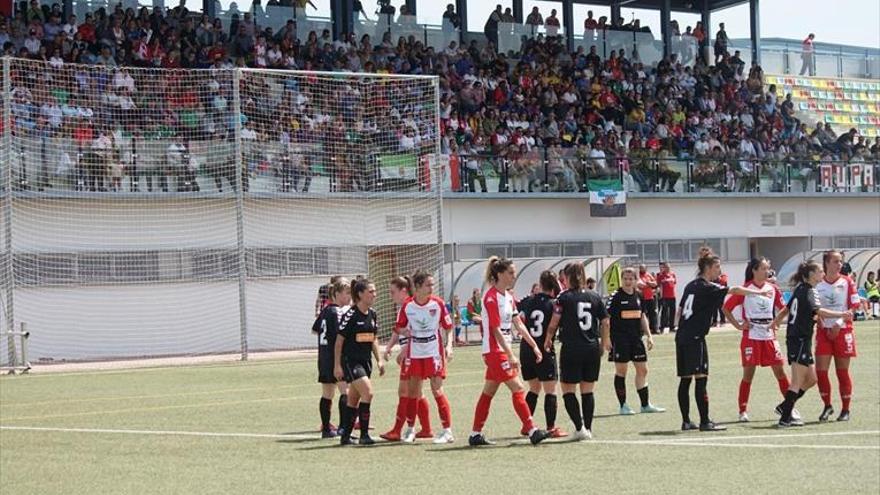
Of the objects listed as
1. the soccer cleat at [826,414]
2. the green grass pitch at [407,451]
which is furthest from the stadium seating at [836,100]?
the soccer cleat at [826,414]

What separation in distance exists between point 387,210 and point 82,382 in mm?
10326

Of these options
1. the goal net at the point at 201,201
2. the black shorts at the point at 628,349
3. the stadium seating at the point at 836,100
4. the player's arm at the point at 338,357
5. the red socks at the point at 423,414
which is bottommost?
the red socks at the point at 423,414

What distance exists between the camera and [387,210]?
1385 inches

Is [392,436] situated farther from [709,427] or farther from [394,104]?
[394,104]

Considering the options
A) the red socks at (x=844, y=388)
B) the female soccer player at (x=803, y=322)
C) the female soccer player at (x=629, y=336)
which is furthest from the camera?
the female soccer player at (x=629, y=336)

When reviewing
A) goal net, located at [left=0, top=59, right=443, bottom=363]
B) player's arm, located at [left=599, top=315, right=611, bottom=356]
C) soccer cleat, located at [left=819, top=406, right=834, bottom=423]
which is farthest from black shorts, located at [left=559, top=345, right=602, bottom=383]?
goal net, located at [left=0, top=59, right=443, bottom=363]

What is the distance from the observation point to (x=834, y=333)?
670 inches

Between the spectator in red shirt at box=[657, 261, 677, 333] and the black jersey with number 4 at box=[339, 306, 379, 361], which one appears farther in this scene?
the spectator in red shirt at box=[657, 261, 677, 333]

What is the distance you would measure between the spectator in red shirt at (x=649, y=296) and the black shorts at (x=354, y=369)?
61.4ft

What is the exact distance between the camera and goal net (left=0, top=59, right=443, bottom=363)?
31609 mm

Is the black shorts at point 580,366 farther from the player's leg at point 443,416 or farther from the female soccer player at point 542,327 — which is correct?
the player's leg at point 443,416

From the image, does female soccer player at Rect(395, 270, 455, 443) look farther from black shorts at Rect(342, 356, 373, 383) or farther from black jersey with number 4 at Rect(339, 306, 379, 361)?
black shorts at Rect(342, 356, 373, 383)

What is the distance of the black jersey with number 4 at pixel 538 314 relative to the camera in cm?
1581

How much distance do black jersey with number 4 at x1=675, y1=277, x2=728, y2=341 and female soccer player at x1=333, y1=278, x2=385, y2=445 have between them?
3.22 meters
